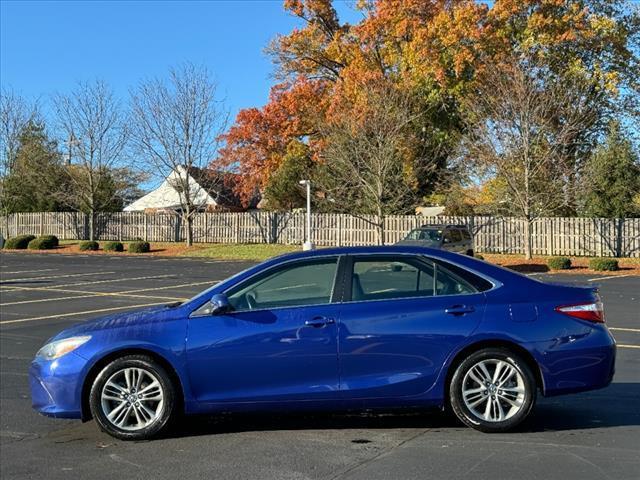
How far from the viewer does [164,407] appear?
5.57 m

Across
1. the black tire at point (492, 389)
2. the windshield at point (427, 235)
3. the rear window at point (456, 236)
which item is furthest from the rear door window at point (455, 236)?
the black tire at point (492, 389)

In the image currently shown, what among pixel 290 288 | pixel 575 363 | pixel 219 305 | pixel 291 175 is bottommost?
pixel 575 363

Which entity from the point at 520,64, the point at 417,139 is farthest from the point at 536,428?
the point at 417,139

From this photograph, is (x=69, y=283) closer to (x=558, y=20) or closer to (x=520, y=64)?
(x=520, y=64)

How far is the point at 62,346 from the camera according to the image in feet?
18.7

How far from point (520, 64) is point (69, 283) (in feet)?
70.5

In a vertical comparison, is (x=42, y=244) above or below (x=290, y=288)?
above

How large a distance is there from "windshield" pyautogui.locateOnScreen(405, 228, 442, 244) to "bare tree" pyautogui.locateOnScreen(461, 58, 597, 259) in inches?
168

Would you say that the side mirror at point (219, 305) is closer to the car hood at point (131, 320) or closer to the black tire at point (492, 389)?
the car hood at point (131, 320)

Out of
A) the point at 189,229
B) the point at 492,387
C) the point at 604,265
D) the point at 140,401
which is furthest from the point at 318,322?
the point at 189,229

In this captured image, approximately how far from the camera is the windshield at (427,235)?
26.7 meters

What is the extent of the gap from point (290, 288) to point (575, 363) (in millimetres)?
2354

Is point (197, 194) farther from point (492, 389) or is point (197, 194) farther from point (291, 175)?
point (492, 389)

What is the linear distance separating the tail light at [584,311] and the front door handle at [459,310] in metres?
0.70
